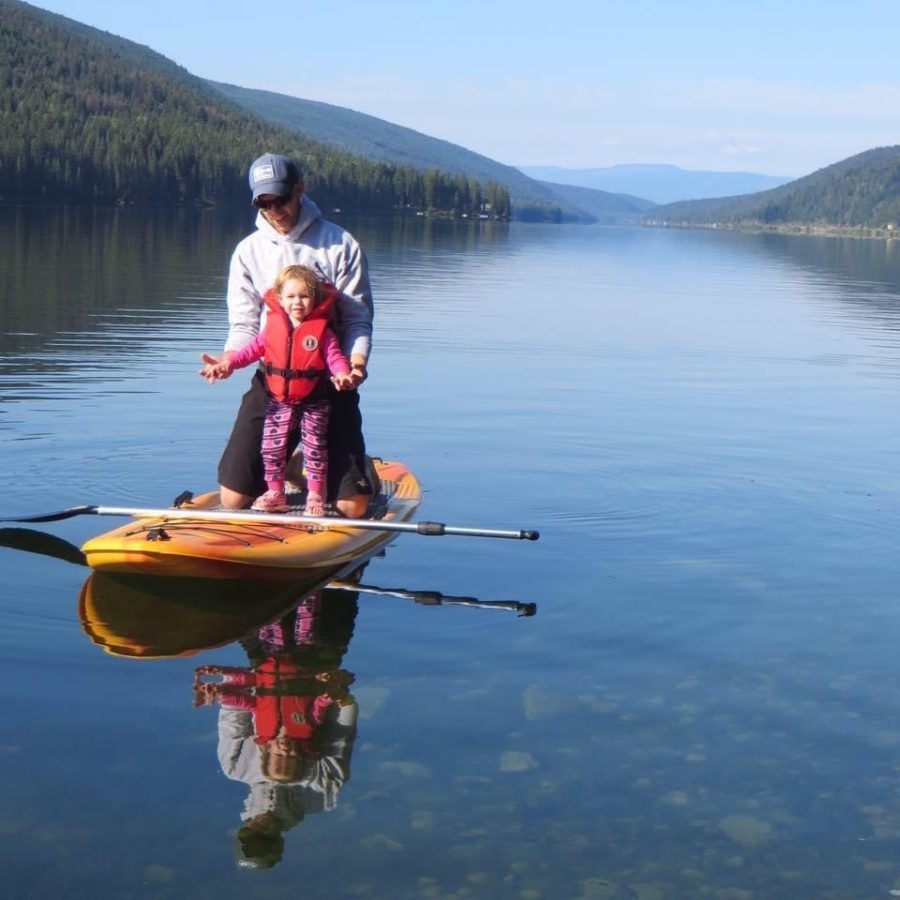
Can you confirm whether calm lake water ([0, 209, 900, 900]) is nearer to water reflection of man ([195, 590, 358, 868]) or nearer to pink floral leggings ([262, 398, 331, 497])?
water reflection of man ([195, 590, 358, 868])

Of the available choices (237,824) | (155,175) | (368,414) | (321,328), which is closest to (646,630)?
(321,328)

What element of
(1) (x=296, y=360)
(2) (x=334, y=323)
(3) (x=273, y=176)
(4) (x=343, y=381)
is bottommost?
(4) (x=343, y=381)

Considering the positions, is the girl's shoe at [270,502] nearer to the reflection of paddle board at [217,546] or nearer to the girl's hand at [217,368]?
the reflection of paddle board at [217,546]

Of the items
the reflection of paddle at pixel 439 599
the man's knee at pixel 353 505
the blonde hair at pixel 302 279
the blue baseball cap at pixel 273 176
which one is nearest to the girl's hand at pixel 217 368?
the blonde hair at pixel 302 279

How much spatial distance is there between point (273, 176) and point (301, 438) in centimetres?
180

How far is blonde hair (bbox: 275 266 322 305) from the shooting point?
8992mm

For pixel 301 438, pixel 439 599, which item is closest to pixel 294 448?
pixel 301 438

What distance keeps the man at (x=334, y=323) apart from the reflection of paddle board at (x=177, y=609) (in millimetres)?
819

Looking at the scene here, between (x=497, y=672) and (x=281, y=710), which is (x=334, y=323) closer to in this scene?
(x=497, y=672)

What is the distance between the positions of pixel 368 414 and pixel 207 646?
29.4 ft

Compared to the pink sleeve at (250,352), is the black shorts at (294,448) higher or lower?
lower

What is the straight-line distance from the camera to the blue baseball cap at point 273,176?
880 cm

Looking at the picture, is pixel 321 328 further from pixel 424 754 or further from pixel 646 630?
pixel 424 754

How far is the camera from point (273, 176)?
878 cm
